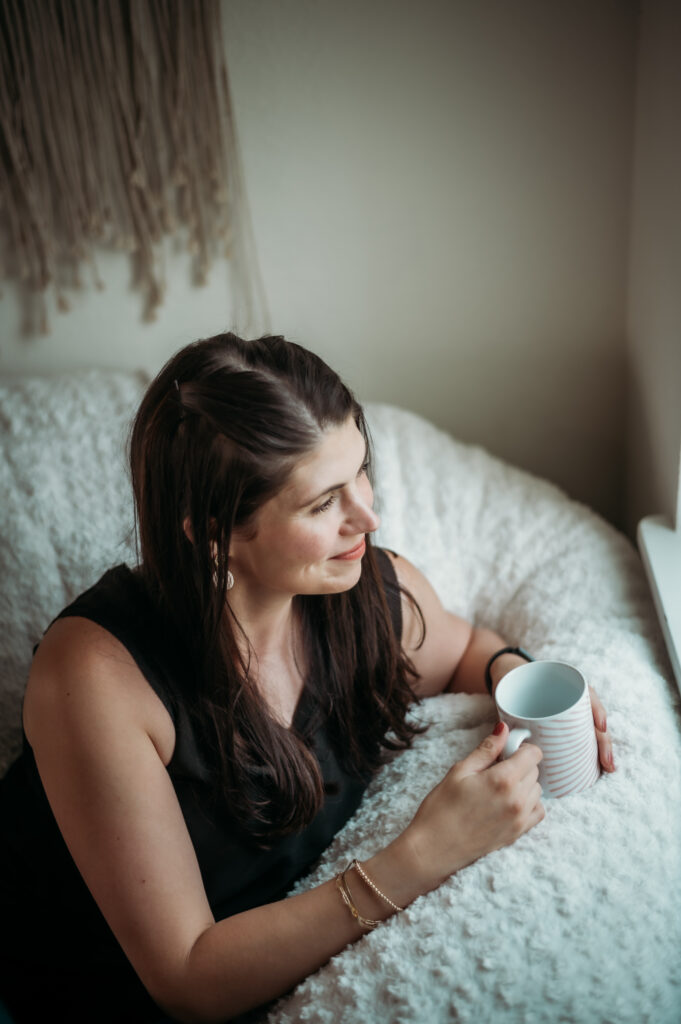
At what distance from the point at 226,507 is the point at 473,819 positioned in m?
0.40

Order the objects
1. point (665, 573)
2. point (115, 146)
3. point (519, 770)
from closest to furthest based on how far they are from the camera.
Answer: point (519, 770) → point (665, 573) → point (115, 146)

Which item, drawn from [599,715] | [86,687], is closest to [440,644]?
[599,715]

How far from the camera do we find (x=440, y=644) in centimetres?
128

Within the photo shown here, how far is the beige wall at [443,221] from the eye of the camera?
1474mm

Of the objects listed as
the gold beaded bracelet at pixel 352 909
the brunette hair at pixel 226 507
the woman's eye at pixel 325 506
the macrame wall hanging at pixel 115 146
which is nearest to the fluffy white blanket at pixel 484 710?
the gold beaded bracelet at pixel 352 909

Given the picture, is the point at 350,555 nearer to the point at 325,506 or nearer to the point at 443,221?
the point at 325,506

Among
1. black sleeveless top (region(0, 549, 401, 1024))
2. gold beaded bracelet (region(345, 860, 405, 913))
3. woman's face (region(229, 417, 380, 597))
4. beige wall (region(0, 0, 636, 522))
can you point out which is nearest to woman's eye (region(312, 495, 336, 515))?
woman's face (region(229, 417, 380, 597))

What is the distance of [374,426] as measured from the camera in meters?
1.53

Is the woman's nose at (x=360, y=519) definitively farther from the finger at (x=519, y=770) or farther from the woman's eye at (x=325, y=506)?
the finger at (x=519, y=770)

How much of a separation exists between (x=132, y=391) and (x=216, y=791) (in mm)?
770

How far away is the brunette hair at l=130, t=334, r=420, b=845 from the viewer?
92 cm

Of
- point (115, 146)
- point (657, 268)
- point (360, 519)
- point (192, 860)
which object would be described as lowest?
point (192, 860)

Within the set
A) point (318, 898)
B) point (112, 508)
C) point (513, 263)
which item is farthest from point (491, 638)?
point (513, 263)

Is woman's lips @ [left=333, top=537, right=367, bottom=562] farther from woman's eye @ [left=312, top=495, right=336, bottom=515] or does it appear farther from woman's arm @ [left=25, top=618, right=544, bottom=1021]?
woman's arm @ [left=25, top=618, right=544, bottom=1021]
